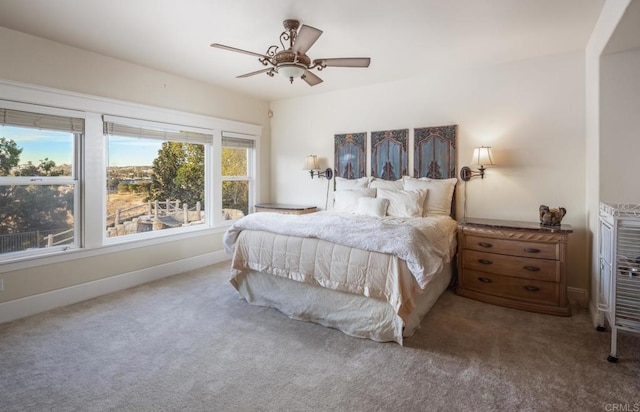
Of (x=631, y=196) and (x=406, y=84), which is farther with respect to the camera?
(x=406, y=84)

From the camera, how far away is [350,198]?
4414 mm

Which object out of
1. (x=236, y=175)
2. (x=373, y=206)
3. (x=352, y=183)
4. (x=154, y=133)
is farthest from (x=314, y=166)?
(x=154, y=133)

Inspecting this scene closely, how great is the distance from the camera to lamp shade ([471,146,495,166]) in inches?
145

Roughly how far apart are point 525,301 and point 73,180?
476cm

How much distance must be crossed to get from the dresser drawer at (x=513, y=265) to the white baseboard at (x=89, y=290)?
359 centimetres

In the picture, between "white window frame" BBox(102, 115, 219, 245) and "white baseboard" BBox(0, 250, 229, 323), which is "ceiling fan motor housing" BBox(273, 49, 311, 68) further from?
"white baseboard" BBox(0, 250, 229, 323)

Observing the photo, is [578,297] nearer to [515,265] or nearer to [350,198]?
[515,265]

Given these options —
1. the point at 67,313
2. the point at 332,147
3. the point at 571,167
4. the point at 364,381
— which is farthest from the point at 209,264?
the point at 571,167

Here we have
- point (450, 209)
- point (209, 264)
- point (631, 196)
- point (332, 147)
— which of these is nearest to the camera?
point (631, 196)

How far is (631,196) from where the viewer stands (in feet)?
8.82

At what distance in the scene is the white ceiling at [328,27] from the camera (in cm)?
257

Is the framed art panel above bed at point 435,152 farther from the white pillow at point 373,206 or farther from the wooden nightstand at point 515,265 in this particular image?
the wooden nightstand at point 515,265

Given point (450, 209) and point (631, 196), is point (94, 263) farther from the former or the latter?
point (631, 196)

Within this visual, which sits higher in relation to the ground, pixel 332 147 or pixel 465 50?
pixel 465 50
